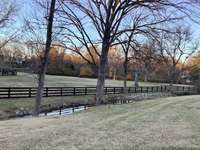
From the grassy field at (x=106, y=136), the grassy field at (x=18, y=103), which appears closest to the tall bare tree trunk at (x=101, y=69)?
the grassy field at (x=18, y=103)

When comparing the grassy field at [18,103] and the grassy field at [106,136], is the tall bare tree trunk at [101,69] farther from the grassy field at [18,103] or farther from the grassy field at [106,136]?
the grassy field at [106,136]

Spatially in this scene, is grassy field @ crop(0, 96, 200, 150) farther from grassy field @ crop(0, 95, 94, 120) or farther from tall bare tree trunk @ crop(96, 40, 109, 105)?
tall bare tree trunk @ crop(96, 40, 109, 105)

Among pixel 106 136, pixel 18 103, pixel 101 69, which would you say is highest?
pixel 101 69

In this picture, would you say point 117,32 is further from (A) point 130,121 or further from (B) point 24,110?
(A) point 130,121

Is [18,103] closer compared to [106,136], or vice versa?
[106,136]

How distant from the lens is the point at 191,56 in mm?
90188

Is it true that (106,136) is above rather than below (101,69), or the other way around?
below

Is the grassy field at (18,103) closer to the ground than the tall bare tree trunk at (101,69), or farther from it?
closer to the ground

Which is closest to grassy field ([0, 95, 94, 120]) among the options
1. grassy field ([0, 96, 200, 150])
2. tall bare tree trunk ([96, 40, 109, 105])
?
tall bare tree trunk ([96, 40, 109, 105])

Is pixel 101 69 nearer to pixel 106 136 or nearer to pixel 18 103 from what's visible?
pixel 18 103

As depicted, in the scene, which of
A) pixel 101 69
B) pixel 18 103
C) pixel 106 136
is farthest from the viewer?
pixel 101 69

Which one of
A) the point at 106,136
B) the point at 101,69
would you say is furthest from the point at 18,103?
the point at 106,136

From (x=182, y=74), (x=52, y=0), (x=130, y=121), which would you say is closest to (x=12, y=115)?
(x=52, y=0)

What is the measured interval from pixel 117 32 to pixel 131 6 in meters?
2.23
